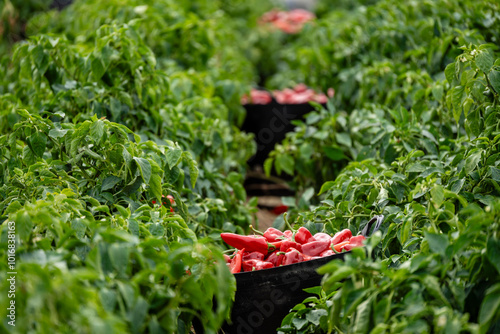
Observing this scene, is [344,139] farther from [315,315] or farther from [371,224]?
[315,315]

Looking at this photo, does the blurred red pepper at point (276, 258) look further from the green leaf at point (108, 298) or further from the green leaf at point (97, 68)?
the green leaf at point (97, 68)

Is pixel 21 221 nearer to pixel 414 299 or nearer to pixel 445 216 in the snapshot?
pixel 414 299

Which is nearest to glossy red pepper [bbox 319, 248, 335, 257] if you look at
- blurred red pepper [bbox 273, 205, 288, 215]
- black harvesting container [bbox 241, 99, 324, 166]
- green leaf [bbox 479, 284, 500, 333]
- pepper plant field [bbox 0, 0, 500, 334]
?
pepper plant field [bbox 0, 0, 500, 334]

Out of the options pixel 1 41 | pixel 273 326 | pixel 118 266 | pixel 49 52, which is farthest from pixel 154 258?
pixel 1 41

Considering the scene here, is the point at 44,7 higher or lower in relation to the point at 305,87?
higher

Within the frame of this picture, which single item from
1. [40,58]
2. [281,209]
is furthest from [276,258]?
[281,209]

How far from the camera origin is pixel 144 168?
5.33ft

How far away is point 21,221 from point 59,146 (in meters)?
0.62

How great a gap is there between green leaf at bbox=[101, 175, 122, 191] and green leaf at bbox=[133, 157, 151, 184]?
10 centimetres

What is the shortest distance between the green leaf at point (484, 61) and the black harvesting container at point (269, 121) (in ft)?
6.04

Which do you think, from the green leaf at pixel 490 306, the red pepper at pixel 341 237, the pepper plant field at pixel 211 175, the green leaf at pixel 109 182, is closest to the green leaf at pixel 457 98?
the pepper plant field at pixel 211 175

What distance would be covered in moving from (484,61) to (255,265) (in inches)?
38.9

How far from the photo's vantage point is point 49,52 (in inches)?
87.4

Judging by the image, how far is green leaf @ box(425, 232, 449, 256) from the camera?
3.97 feet
